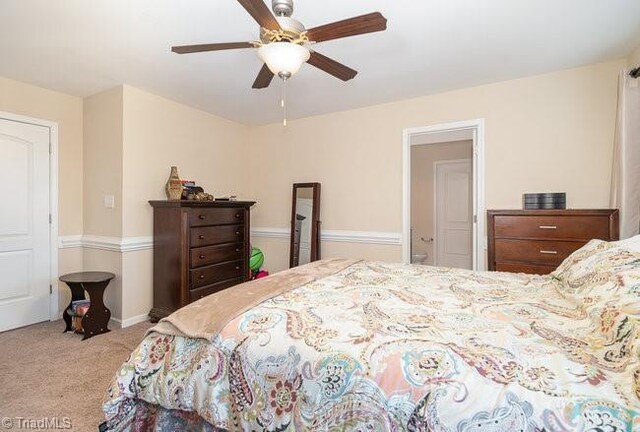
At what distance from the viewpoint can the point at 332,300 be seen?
1.47 metres

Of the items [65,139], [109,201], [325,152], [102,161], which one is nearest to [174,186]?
[109,201]

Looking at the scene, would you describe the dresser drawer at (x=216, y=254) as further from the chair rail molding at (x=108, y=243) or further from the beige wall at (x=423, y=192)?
the beige wall at (x=423, y=192)

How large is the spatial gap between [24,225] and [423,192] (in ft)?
16.6

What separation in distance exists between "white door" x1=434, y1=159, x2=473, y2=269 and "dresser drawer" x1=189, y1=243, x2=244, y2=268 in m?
3.19

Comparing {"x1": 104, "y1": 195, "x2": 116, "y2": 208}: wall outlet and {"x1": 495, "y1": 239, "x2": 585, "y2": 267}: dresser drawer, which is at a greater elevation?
{"x1": 104, "y1": 195, "x2": 116, "y2": 208}: wall outlet

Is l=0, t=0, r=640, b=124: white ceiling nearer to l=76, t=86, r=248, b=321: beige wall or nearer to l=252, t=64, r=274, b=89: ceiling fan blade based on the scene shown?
l=76, t=86, r=248, b=321: beige wall

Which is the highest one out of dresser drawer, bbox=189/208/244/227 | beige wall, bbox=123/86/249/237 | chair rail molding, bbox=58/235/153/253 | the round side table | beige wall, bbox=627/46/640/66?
beige wall, bbox=627/46/640/66

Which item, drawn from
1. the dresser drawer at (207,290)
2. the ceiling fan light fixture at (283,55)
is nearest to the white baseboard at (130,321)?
the dresser drawer at (207,290)

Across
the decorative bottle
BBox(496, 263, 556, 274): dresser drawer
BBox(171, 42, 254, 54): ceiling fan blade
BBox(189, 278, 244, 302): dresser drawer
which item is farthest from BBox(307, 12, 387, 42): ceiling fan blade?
BBox(189, 278, 244, 302): dresser drawer

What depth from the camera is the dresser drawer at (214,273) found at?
3191mm

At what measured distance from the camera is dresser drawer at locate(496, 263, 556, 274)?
7.95ft

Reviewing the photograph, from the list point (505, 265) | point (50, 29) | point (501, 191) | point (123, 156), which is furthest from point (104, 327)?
point (501, 191)

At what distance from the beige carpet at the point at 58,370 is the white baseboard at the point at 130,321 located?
0.07m

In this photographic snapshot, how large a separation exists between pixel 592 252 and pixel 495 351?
3.62 feet
